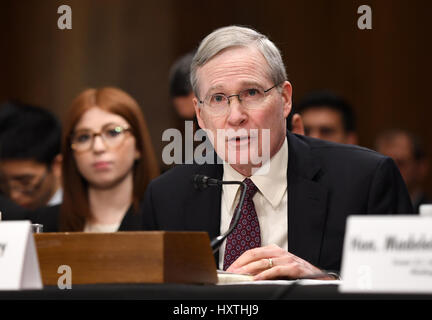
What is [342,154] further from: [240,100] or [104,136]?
[104,136]

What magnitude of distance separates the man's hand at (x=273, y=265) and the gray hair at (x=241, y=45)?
0.80m

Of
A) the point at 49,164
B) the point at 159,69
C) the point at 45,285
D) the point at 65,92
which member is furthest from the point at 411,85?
the point at 45,285

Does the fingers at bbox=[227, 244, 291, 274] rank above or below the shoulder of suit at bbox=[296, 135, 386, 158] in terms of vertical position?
below

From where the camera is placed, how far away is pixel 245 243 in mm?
2518

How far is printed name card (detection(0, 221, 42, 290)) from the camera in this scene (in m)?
1.58

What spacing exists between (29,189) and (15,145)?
0.27 m

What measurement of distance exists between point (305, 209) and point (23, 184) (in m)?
2.33

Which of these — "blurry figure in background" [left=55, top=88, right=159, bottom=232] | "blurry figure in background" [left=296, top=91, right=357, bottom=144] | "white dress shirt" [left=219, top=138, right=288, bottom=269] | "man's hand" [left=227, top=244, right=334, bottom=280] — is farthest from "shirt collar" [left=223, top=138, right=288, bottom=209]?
"blurry figure in background" [left=296, top=91, right=357, bottom=144]

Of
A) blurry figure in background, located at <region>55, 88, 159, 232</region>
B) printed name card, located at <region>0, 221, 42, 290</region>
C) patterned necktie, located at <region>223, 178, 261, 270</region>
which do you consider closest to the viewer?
printed name card, located at <region>0, 221, 42, 290</region>

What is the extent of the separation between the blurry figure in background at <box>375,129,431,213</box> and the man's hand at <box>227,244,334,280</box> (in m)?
3.70

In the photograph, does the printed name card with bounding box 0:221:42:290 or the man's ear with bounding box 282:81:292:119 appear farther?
the man's ear with bounding box 282:81:292:119

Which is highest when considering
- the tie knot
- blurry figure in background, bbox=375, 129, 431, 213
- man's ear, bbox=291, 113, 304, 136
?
man's ear, bbox=291, 113, 304, 136

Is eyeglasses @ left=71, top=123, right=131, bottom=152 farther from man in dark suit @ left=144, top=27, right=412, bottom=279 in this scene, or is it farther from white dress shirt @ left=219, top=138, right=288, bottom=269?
white dress shirt @ left=219, top=138, right=288, bottom=269

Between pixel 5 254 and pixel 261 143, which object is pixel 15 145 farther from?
pixel 5 254
